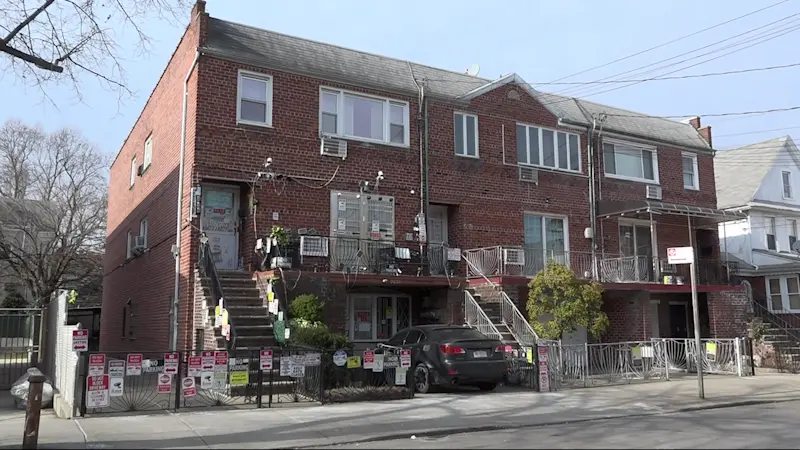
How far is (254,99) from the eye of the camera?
17375 mm

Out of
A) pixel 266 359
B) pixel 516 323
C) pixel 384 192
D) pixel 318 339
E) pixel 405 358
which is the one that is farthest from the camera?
pixel 384 192

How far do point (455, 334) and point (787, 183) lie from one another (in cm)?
2490

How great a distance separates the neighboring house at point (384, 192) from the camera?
16.7 metres

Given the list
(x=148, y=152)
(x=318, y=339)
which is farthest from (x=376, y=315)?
(x=148, y=152)

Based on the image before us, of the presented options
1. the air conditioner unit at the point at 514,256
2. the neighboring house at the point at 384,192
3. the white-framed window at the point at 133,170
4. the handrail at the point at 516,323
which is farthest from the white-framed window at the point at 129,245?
the handrail at the point at 516,323

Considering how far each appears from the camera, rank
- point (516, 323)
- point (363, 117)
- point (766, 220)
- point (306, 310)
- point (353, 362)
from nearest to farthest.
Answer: point (353, 362), point (306, 310), point (516, 323), point (363, 117), point (766, 220)

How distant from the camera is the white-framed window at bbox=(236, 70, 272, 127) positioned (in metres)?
17.1

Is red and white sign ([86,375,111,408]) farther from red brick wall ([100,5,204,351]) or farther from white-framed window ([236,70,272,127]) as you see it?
white-framed window ([236,70,272,127])

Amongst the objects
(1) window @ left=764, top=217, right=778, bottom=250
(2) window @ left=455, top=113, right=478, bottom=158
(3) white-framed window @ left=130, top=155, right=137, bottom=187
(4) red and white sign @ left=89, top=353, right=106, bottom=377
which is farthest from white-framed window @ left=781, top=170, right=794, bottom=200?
(4) red and white sign @ left=89, top=353, right=106, bottom=377

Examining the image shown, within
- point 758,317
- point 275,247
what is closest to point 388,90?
point 275,247

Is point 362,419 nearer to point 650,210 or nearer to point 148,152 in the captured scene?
point 650,210

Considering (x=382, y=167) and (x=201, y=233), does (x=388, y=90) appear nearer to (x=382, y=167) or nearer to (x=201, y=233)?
(x=382, y=167)

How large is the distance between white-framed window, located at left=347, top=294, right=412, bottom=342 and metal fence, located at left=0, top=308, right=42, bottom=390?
7.75 m

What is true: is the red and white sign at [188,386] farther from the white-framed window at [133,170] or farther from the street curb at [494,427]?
the white-framed window at [133,170]
